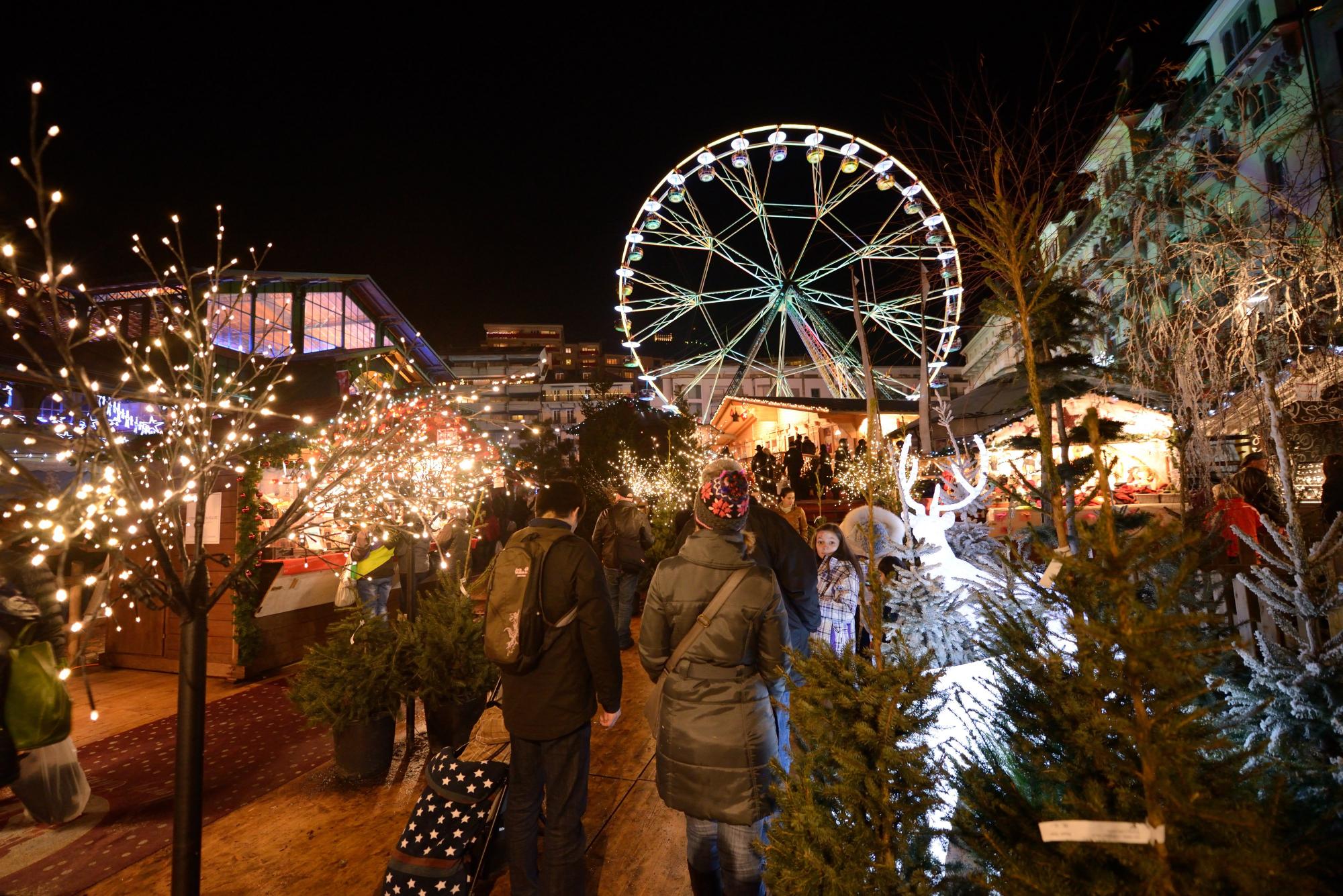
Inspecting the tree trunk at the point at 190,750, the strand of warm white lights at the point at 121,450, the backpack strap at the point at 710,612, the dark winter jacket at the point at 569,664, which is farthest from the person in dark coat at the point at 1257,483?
the tree trunk at the point at 190,750

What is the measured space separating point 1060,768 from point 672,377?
7816 centimetres

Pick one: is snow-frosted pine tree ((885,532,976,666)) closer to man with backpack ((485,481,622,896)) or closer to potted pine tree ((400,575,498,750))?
man with backpack ((485,481,622,896))

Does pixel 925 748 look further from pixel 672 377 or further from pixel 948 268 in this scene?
pixel 672 377

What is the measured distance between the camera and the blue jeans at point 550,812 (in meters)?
2.84

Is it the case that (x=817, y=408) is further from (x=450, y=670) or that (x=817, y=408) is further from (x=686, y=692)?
(x=686, y=692)

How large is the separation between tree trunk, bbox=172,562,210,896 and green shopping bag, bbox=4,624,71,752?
1.19m

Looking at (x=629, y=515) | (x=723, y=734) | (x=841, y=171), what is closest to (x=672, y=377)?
(x=841, y=171)

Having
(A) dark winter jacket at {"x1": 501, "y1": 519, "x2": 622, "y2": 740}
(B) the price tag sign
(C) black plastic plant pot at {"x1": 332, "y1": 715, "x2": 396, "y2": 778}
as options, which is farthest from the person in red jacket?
(C) black plastic plant pot at {"x1": 332, "y1": 715, "x2": 396, "y2": 778}

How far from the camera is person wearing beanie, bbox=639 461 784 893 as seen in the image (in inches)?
99.4

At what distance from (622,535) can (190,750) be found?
16.6ft

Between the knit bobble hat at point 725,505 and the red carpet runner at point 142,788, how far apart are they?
3.74 m

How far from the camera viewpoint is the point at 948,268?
53.5 feet

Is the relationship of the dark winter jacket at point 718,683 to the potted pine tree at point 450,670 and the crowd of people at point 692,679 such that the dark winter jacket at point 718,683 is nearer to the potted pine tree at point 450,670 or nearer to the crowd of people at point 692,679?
the crowd of people at point 692,679

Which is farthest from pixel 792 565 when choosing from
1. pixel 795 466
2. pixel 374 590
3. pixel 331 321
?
pixel 331 321
